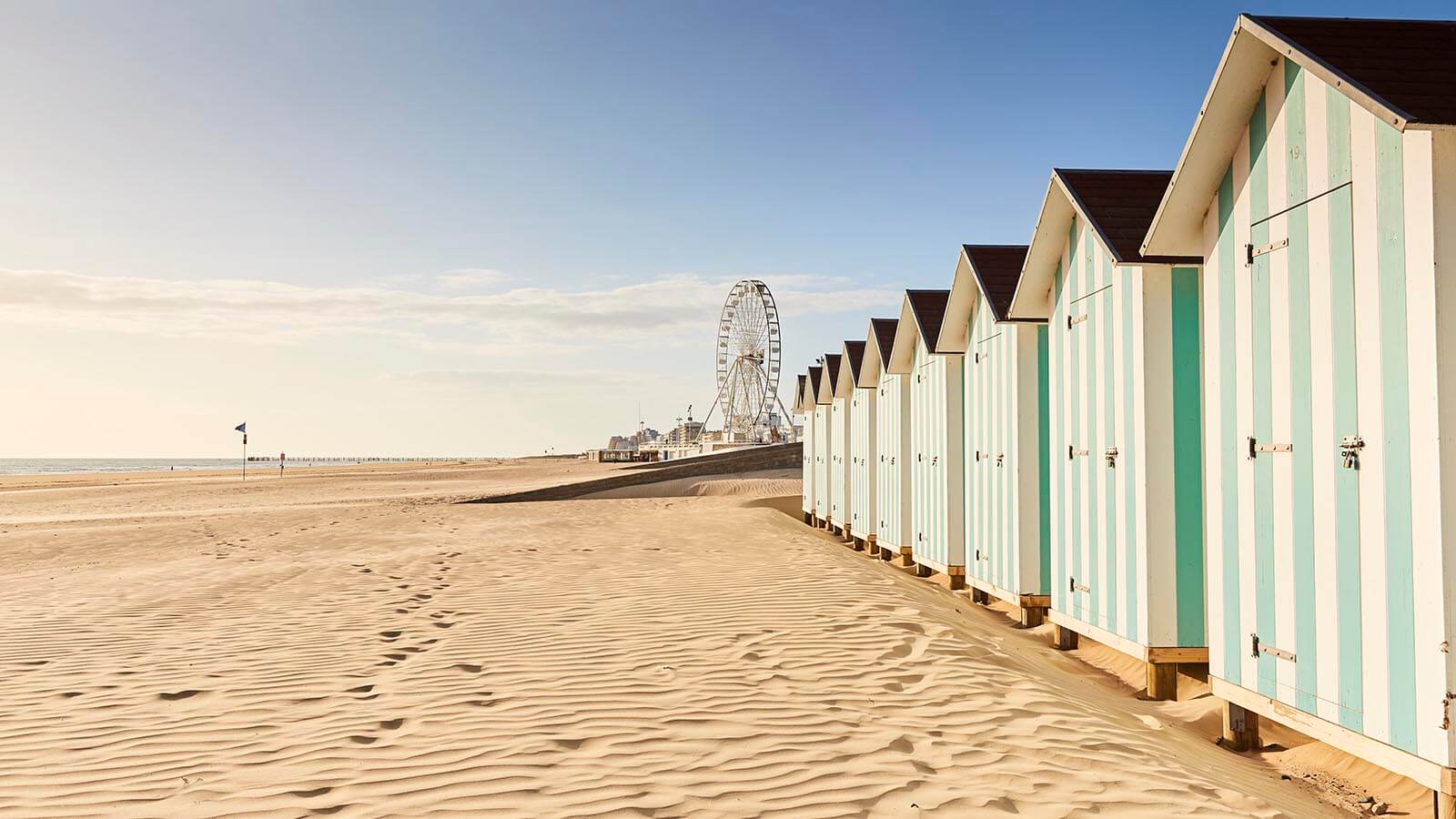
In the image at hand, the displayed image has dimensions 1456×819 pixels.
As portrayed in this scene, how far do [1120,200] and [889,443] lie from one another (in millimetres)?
7238

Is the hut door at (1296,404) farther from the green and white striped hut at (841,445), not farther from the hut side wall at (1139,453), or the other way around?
the green and white striped hut at (841,445)

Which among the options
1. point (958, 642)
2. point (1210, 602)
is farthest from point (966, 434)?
point (1210, 602)

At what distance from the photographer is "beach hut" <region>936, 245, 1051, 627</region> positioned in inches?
346

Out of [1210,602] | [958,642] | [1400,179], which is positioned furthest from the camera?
[958,642]

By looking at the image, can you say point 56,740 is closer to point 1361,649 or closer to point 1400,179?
point 1361,649

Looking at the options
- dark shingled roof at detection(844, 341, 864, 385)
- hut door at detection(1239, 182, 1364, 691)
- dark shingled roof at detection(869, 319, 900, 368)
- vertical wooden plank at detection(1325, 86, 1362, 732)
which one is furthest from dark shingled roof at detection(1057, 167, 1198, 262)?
dark shingled roof at detection(844, 341, 864, 385)

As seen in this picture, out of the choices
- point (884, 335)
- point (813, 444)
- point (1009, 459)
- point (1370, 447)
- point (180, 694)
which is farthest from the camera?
point (813, 444)

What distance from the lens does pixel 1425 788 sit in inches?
171

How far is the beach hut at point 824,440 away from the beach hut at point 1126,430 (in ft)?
35.5

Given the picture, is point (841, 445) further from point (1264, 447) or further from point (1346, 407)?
point (1346, 407)

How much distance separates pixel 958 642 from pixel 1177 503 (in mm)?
1983

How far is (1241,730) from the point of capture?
5352 millimetres

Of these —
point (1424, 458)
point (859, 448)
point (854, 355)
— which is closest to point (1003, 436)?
point (1424, 458)

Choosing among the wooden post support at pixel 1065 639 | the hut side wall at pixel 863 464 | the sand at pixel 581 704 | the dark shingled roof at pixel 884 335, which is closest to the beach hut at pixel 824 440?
the hut side wall at pixel 863 464
